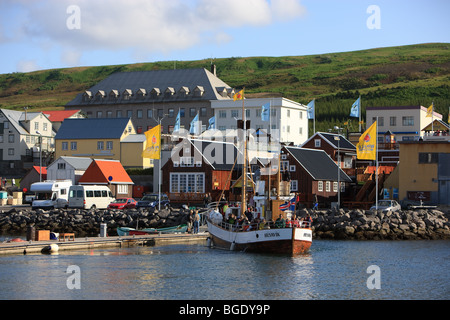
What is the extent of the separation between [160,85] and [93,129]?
101ft

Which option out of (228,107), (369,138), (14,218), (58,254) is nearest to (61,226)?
(14,218)

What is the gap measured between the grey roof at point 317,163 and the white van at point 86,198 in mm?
20057

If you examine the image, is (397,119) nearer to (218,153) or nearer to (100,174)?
(218,153)

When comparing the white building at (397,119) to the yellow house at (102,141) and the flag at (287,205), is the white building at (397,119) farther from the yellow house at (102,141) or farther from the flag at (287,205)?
the flag at (287,205)

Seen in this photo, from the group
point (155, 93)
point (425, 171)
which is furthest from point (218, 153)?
point (155, 93)

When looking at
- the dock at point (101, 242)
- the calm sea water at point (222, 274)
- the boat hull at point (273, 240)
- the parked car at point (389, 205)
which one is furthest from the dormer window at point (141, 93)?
the boat hull at point (273, 240)

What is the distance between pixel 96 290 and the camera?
30797mm

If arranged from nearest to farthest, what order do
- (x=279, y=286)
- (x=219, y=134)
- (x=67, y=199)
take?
1. (x=279, y=286)
2. (x=67, y=199)
3. (x=219, y=134)

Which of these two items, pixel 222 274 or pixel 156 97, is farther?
pixel 156 97

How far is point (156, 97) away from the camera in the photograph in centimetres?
12588

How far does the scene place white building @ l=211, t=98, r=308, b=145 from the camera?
11325cm
